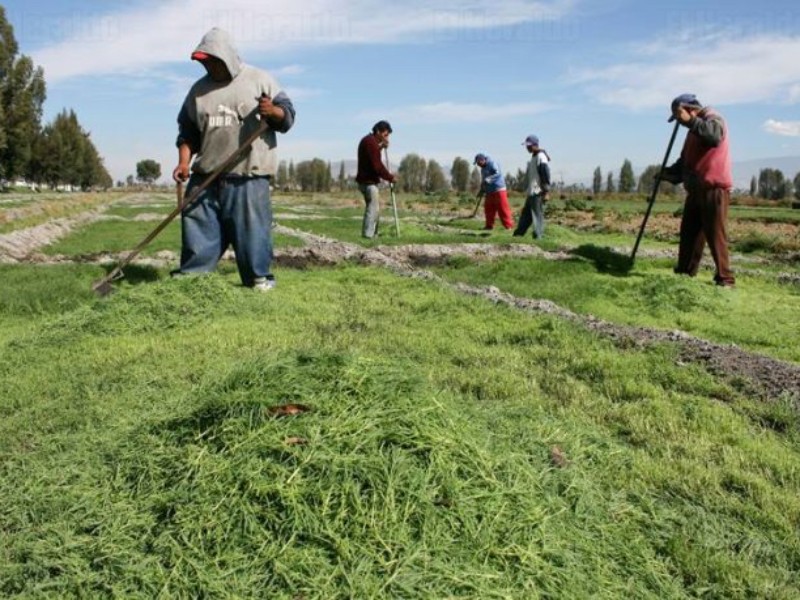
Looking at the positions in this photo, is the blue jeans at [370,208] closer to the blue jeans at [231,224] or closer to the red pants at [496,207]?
the red pants at [496,207]

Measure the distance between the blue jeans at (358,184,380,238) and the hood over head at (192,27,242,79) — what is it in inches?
228

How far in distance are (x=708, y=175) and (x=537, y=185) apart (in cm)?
544

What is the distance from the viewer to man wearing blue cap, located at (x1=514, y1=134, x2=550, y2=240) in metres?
13.1

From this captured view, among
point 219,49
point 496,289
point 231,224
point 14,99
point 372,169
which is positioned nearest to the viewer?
point 219,49

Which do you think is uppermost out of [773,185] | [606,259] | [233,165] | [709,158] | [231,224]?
[773,185]

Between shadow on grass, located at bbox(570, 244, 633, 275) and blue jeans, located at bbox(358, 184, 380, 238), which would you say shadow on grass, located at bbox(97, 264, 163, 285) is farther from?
shadow on grass, located at bbox(570, 244, 633, 275)

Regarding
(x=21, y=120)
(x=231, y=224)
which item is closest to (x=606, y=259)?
(x=231, y=224)

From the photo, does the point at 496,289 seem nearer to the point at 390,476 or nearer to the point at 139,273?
the point at 139,273

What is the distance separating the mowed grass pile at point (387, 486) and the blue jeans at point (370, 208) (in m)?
8.71

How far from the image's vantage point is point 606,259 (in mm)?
9500

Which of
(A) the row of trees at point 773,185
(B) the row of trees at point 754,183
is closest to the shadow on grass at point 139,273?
(B) the row of trees at point 754,183

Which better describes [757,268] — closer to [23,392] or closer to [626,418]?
[626,418]

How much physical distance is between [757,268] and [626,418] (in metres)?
7.97

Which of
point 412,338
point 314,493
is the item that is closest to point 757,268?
point 412,338
